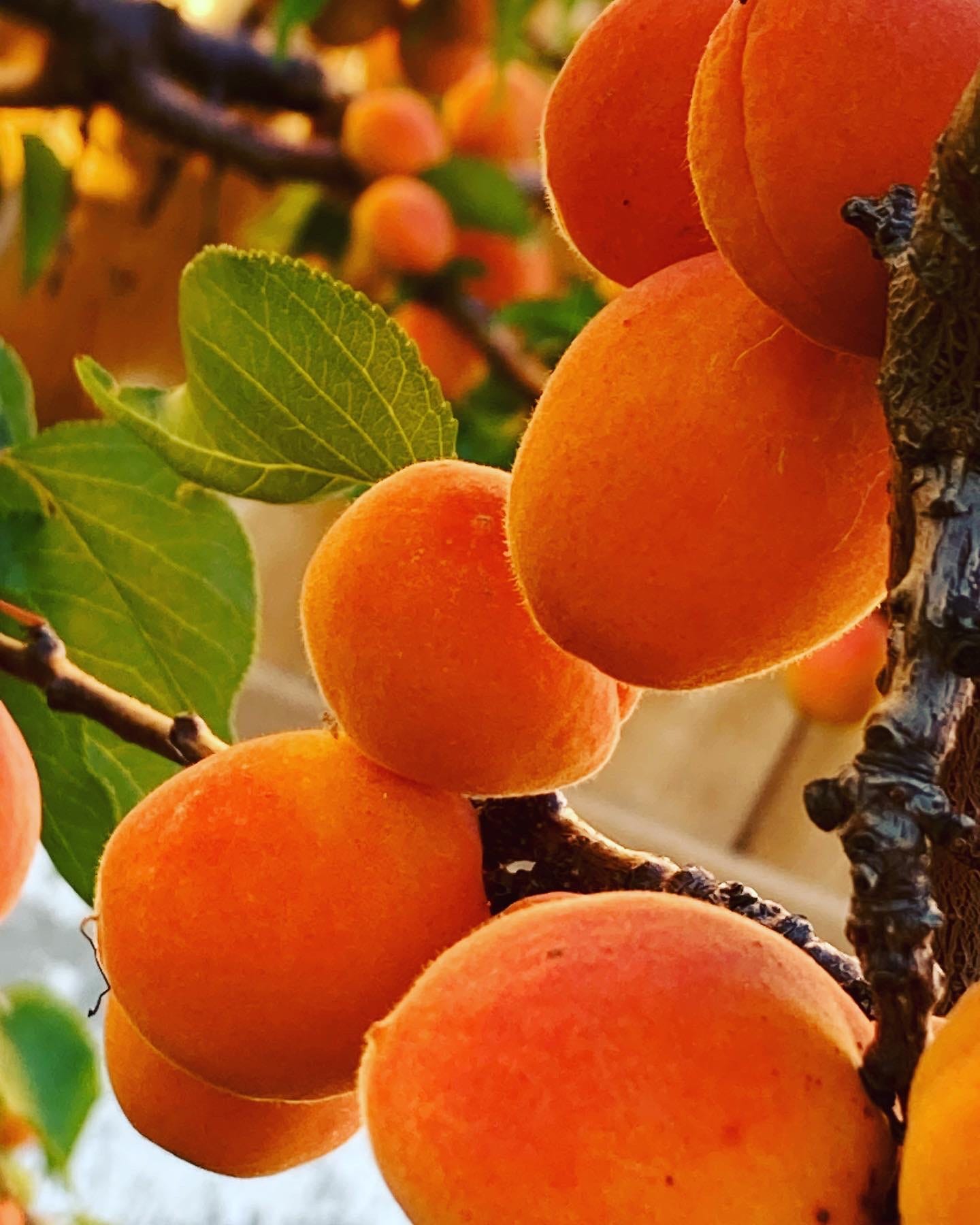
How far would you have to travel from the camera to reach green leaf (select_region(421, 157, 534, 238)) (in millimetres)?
1019

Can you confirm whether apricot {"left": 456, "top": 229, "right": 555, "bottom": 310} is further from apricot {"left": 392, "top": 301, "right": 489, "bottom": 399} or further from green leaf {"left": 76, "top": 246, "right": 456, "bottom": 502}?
green leaf {"left": 76, "top": 246, "right": 456, "bottom": 502}

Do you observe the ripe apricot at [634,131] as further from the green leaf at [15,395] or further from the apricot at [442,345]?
the apricot at [442,345]

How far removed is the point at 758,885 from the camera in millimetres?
993

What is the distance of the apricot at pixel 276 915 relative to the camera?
0.82 feet

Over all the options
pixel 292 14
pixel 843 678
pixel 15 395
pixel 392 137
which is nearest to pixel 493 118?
pixel 392 137

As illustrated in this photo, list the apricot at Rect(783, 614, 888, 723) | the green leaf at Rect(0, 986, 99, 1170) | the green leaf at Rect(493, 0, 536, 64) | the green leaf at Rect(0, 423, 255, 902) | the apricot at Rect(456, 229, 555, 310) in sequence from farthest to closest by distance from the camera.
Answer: the apricot at Rect(456, 229, 555, 310)
the green leaf at Rect(493, 0, 536, 64)
the apricot at Rect(783, 614, 888, 723)
the green leaf at Rect(0, 986, 99, 1170)
the green leaf at Rect(0, 423, 255, 902)

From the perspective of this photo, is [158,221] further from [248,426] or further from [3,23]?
[248,426]

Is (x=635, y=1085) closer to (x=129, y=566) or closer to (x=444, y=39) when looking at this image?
(x=129, y=566)

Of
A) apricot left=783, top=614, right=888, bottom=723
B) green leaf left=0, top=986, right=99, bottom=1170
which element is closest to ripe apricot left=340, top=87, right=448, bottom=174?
apricot left=783, top=614, right=888, bottom=723

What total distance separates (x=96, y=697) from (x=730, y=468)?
0.20 metres

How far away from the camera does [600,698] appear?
281 millimetres

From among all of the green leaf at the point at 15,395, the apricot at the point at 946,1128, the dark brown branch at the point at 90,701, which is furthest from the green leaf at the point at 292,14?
the apricot at the point at 946,1128

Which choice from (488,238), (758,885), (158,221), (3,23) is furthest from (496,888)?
(3,23)

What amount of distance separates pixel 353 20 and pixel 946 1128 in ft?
3.86
